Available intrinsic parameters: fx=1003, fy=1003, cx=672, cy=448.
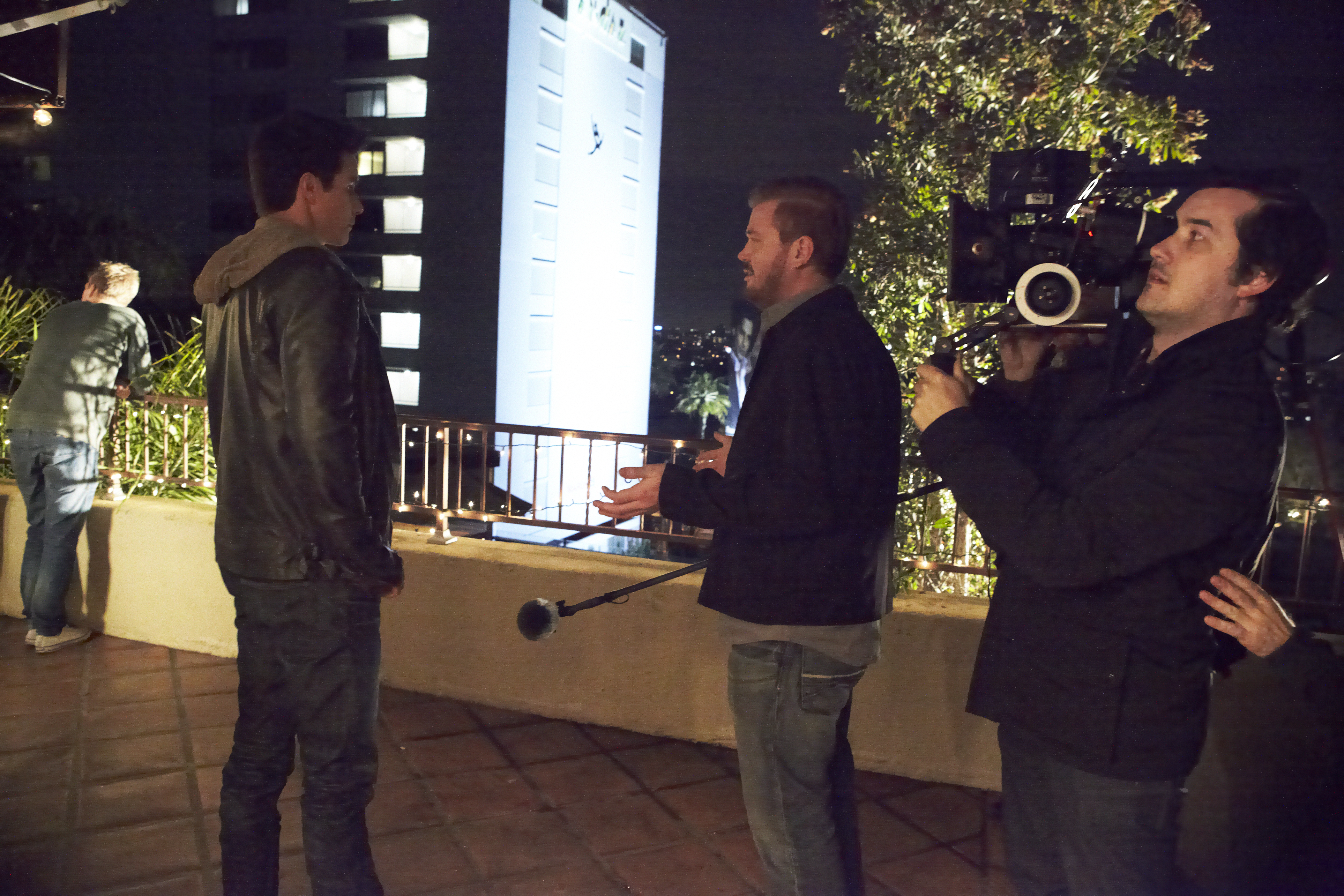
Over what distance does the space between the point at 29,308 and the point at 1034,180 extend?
19.6 feet

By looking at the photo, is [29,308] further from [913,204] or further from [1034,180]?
[1034,180]

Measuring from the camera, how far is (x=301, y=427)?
6.34 ft

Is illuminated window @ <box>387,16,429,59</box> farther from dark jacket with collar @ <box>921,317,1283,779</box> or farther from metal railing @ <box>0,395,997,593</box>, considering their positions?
dark jacket with collar @ <box>921,317,1283,779</box>

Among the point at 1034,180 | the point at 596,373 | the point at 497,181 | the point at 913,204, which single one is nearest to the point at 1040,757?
the point at 1034,180

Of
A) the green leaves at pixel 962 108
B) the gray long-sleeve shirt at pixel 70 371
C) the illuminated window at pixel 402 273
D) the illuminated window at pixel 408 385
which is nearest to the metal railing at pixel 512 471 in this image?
the green leaves at pixel 962 108

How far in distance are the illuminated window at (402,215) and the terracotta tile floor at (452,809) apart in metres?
44.2

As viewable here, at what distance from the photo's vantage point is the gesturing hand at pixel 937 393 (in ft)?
5.17

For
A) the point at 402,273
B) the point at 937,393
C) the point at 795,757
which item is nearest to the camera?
the point at 937,393

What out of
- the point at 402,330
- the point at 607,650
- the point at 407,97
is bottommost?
the point at 607,650

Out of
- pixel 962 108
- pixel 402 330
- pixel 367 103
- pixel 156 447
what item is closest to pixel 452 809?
pixel 156 447

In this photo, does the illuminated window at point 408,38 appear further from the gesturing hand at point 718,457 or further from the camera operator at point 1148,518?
the camera operator at point 1148,518

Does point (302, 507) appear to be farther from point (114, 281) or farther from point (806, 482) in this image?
point (114, 281)

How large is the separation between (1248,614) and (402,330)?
156 ft

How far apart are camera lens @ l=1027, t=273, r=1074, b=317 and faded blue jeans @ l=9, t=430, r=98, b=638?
4.19 metres
